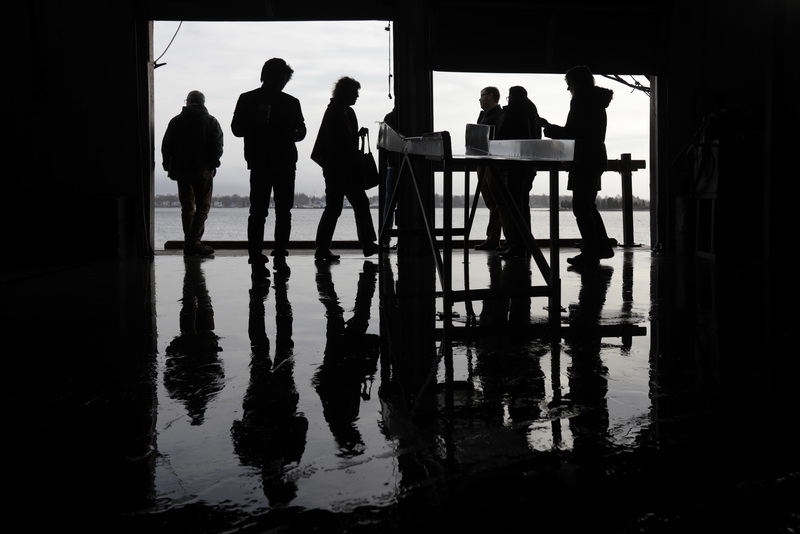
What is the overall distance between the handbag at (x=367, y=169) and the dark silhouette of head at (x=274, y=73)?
0.91 metres

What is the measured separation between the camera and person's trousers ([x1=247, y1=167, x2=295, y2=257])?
547 cm

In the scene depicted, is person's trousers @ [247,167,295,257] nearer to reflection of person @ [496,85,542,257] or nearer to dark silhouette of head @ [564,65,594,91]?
reflection of person @ [496,85,542,257]

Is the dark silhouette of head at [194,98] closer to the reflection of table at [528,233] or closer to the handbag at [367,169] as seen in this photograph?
the handbag at [367,169]

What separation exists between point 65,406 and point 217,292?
2294mm

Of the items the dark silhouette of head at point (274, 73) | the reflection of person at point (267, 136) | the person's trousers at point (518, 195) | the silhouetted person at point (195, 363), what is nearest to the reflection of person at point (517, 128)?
the person's trousers at point (518, 195)

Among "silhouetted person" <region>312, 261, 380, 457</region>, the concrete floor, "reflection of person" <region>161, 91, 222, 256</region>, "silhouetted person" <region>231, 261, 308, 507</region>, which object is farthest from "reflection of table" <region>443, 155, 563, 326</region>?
"reflection of person" <region>161, 91, 222, 256</region>

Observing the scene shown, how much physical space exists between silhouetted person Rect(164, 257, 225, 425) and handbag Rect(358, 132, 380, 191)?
2916mm

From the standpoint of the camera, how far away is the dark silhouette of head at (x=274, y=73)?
549 centimetres

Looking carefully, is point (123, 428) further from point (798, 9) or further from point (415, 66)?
point (798, 9)

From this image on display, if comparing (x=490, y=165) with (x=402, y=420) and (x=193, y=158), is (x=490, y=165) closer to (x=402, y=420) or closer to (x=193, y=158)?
(x=402, y=420)

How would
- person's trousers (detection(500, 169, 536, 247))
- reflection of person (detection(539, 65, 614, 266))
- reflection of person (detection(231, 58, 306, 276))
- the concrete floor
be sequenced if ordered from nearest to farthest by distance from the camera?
the concrete floor < reflection of person (detection(231, 58, 306, 276)) < reflection of person (detection(539, 65, 614, 266)) < person's trousers (detection(500, 169, 536, 247))

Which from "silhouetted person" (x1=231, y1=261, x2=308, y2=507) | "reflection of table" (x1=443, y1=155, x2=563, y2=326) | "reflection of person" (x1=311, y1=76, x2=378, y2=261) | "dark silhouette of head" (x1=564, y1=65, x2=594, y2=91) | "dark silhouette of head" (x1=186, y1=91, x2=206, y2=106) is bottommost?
"silhouetted person" (x1=231, y1=261, x2=308, y2=507)

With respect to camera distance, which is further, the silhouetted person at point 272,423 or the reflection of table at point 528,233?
the reflection of table at point 528,233

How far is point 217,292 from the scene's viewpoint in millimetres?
3936
